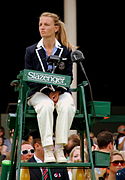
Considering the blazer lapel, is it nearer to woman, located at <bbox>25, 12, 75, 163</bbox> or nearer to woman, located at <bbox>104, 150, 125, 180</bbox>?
woman, located at <bbox>25, 12, 75, 163</bbox>

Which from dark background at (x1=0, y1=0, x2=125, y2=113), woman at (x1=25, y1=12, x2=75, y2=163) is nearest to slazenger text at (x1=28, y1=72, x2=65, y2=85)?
woman at (x1=25, y1=12, x2=75, y2=163)

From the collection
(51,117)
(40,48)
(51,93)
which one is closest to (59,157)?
(51,117)

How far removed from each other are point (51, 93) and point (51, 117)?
0.41m

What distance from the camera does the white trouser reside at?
21.0ft

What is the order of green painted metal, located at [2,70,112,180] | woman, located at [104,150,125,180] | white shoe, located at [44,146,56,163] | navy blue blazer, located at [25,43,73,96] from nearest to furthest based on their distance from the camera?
1. green painted metal, located at [2,70,112,180]
2. white shoe, located at [44,146,56,163]
3. navy blue blazer, located at [25,43,73,96]
4. woman, located at [104,150,125,180]

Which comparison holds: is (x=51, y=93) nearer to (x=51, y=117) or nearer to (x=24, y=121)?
(x=51, y=117)

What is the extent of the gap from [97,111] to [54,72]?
706mm

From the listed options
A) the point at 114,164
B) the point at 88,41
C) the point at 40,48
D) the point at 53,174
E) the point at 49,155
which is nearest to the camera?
the point at 49,155

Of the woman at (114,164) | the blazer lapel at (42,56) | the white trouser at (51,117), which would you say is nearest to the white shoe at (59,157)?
the white trouser at (51,117)

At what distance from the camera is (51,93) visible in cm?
678

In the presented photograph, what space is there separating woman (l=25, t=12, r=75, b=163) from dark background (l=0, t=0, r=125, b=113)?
1232 cm

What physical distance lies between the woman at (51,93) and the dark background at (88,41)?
40.4ft

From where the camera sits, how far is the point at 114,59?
23156 mm

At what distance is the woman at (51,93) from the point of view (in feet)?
21.1
